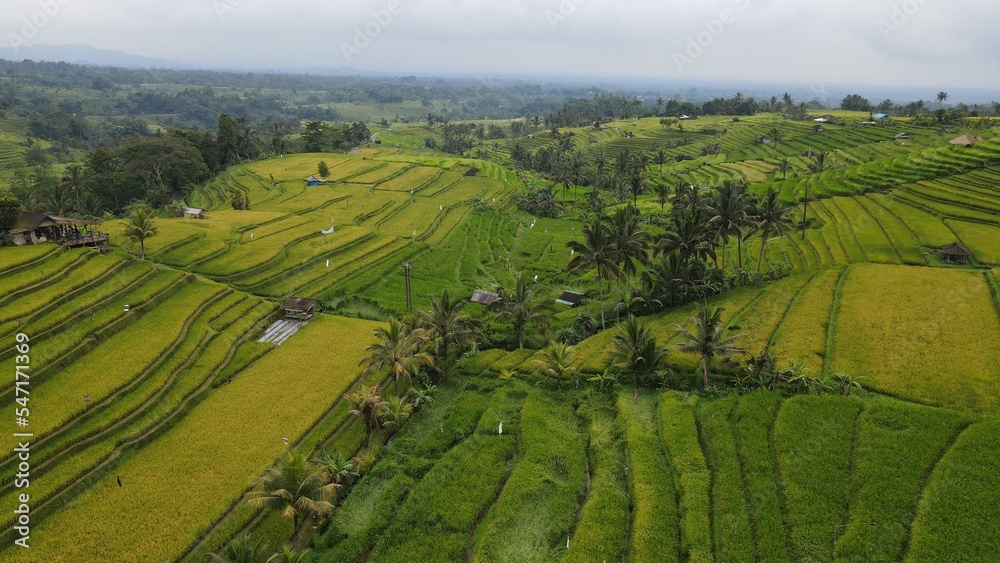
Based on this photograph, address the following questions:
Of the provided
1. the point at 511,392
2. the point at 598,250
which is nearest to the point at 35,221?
the point at 511,392

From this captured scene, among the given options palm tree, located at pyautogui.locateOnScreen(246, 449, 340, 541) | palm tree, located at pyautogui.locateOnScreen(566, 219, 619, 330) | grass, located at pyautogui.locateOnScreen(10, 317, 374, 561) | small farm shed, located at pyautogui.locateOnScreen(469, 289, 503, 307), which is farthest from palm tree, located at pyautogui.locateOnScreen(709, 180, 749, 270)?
palm tree, located at pyautogui.locateOnScreen(246, 449, 340, 541)

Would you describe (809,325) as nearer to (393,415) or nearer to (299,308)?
(393,415)

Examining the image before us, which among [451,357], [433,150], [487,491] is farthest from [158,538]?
[433,150]

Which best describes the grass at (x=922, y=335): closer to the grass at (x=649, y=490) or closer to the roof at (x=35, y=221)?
the grass at (x=649, y=490)

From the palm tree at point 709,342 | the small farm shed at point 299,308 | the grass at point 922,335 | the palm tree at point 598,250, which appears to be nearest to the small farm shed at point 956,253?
the grass at point 922,335

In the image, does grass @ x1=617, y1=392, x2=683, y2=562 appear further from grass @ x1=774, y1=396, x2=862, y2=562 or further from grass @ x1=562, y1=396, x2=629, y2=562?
grass @ x1=774, y1=396, x2=862, y2=562
